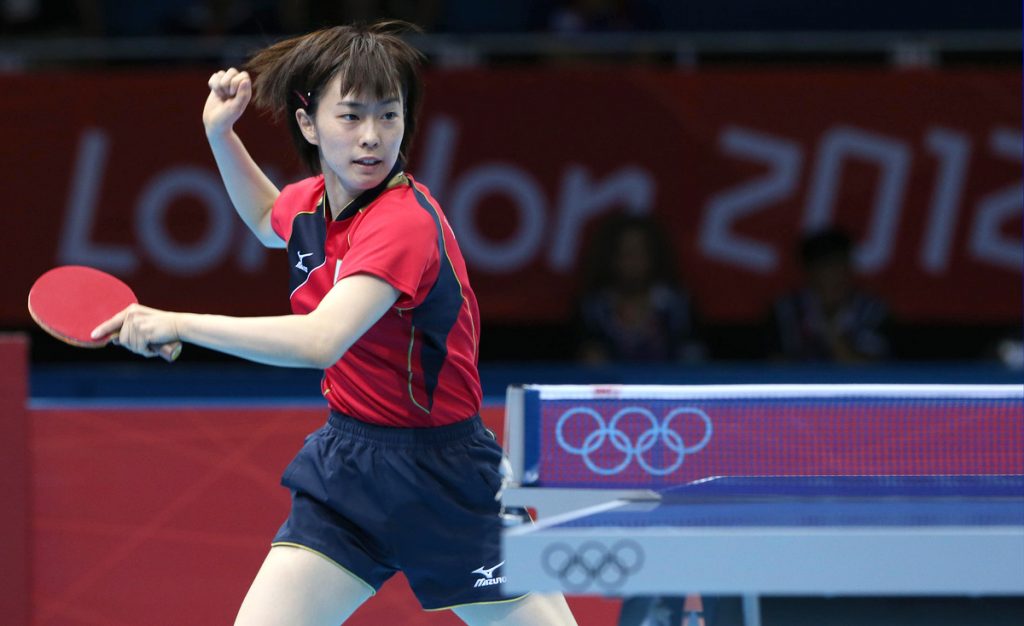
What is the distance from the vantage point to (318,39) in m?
3.16

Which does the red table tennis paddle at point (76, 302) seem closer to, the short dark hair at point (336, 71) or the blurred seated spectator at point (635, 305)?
the short dark hair at point (336, 71)

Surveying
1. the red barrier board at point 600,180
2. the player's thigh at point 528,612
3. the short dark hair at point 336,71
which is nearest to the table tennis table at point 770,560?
the player's thigh at point 528,612

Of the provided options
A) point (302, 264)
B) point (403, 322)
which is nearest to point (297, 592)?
point (403, 322)

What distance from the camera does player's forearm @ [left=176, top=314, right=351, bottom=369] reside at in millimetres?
2658

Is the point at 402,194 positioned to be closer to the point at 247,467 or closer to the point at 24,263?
the point at 247,467

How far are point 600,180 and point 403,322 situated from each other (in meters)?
4.66

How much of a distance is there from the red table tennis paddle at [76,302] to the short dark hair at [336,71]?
23.3 inches

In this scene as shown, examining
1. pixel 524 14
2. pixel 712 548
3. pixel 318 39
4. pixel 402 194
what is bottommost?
pixel 712 548

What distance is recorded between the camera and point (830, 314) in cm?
720

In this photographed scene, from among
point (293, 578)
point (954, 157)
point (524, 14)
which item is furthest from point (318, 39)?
point (524, 14)

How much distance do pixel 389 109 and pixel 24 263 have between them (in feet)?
16.7

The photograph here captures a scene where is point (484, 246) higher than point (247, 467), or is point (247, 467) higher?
point (484, 246)

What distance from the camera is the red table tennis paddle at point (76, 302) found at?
108 inches

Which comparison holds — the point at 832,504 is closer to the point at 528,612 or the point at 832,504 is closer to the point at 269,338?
the point at 528,612
